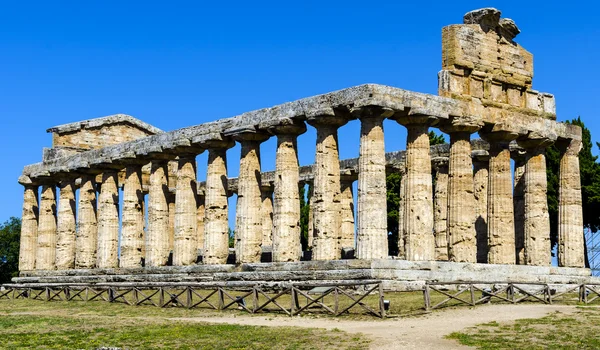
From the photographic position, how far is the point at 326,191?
39.0 metres

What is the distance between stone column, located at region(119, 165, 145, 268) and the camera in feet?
166

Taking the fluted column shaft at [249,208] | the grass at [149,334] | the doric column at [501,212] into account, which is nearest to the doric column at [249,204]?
the fluted column shaft at [249,208]

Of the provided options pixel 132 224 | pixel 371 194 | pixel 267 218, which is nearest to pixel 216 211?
pixel 132 224

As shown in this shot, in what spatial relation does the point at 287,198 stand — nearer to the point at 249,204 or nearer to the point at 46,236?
the point at 249,204

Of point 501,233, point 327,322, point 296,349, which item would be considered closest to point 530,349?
point 296,349

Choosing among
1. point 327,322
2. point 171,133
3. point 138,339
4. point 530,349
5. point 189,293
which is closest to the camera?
point 530,349

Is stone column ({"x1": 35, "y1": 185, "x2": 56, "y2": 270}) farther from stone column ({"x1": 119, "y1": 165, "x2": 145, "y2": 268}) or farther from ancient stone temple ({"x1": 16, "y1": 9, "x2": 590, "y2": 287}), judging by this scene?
stone column ({"x1": 119, "y1": 165, "x2": 145, "y2": 268})

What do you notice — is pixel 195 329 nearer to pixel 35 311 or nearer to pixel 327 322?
pixel 327 322

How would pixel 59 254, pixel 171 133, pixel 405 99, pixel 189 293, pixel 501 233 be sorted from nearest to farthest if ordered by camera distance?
pixel 189 293
pixel 405 99
pixel 501 233
pixel 171 133
pixel 59 254

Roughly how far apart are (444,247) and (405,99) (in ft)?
Answer: 33.2

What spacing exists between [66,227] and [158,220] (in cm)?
1029

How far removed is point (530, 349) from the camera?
73.8 ft

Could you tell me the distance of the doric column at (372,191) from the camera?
36531 millimetres

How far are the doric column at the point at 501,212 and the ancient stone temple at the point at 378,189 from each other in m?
0.05
